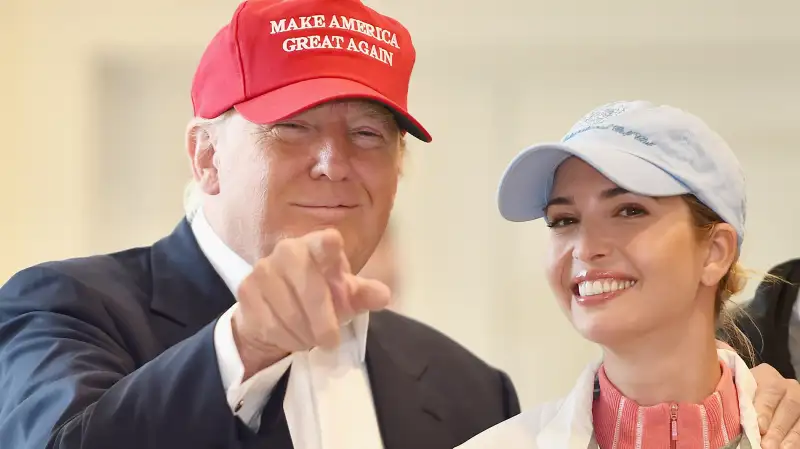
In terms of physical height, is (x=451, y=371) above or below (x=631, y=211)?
below

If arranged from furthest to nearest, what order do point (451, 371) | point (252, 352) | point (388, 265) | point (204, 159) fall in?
point (388, 265) < point (451, 371) < point (204, 159) < point (252, 352)

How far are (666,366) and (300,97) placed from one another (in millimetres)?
582

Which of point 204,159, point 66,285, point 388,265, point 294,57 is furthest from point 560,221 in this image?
point 388,265

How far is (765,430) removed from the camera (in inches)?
43.8

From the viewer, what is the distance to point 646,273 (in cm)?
108

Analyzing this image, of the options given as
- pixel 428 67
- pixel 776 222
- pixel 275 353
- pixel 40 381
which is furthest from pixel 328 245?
pixel 776 222

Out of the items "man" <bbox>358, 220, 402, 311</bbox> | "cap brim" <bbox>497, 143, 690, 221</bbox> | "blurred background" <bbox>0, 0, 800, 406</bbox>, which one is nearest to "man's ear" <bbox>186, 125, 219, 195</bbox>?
"cap brim" <bbox>497, 143, 690, 221</bbox>

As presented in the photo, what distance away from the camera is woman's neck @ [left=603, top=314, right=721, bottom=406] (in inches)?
43.6

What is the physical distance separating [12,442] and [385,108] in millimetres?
631

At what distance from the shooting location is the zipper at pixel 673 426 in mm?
1095

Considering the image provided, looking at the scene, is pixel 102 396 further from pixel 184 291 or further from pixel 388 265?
pixel 388 265

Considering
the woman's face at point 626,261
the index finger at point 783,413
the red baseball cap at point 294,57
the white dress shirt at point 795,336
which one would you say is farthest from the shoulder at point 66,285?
the white dress shirt at point 795,336

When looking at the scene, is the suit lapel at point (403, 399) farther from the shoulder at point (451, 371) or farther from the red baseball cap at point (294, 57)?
the red baseball cap at point (294, 57)

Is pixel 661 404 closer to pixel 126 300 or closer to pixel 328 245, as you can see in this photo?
pixel 328 245
